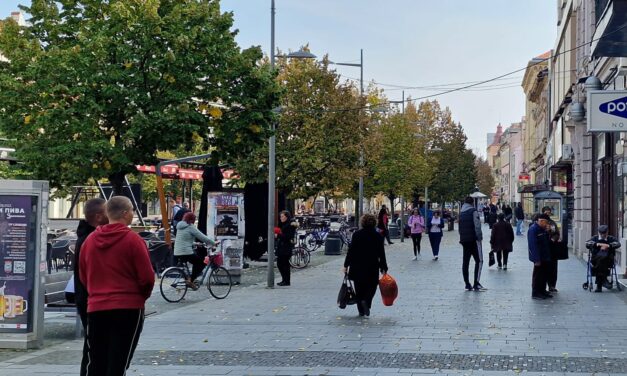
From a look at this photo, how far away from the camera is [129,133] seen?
17.5m

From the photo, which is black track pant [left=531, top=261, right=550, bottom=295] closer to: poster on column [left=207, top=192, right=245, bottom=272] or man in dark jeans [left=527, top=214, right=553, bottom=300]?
man in dark jeans [left=527, top=214, right=553, bottom=300]

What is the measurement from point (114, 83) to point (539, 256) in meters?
8.95

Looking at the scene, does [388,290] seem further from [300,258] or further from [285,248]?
[300,258]

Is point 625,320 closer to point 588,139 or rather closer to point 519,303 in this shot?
point 519,303

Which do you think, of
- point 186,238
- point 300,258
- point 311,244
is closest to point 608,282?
point 186,238

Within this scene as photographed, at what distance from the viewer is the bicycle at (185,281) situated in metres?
16.0

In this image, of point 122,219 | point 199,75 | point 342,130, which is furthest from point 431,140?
point 122,219

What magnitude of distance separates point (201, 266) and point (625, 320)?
8580 millimetres

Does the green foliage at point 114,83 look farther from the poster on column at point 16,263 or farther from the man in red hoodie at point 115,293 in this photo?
the man in red hoodie at point 115,293

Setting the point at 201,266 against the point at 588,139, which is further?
the point at 588,139

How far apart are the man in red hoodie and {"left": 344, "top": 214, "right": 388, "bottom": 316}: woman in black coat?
7.21 metres

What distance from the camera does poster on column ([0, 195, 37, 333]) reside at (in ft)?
34.7

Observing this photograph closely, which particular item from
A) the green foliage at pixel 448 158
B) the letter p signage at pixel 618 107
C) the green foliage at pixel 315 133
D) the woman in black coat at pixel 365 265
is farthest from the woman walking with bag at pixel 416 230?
the green foliage at pixel 448 158

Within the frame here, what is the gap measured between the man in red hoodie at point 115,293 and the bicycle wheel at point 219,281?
10.3 metres
